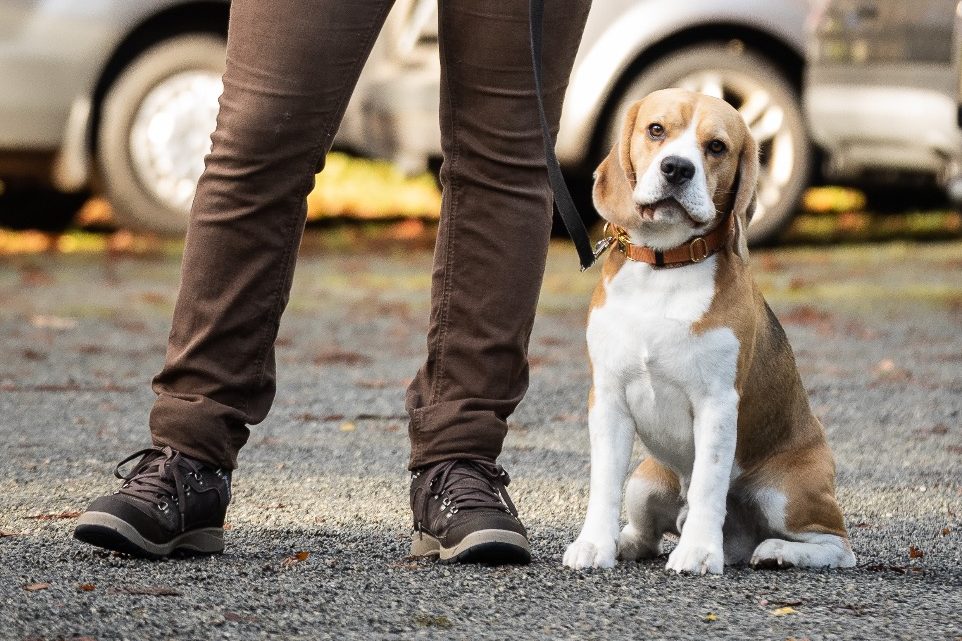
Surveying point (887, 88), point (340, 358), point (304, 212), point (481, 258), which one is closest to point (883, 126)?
point (887, 88)

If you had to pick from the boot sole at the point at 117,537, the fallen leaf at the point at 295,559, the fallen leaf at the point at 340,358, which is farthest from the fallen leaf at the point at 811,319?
the boot sole at the point at 117,537

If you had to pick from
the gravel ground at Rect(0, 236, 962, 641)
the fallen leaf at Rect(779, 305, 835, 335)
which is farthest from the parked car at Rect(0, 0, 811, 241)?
the fallen leaf at Rect(779, 305, 835, 335)

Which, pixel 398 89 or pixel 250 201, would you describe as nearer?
pixel 250 201

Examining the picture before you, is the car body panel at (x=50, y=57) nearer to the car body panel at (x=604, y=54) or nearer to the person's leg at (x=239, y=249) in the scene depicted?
the car body panel at (x=604, y=54)

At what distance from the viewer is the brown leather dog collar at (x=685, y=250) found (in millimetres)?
3406

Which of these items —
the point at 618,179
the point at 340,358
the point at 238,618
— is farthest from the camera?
the point at 340,358

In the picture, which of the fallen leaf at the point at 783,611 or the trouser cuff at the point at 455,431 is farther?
the trouser cuff at the point at 455,431

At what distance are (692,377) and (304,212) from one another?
87 cm

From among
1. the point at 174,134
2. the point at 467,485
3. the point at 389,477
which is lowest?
the point at 389,477

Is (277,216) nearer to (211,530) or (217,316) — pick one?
(217,316)

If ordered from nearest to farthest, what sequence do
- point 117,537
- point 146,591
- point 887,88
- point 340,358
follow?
point 146,591 → point 117,537 → point 340,358 → point 887,88

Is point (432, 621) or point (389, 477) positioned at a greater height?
point (432, 621)

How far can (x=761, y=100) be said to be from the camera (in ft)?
30.2

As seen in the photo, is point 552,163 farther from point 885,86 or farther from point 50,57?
point 50,57
